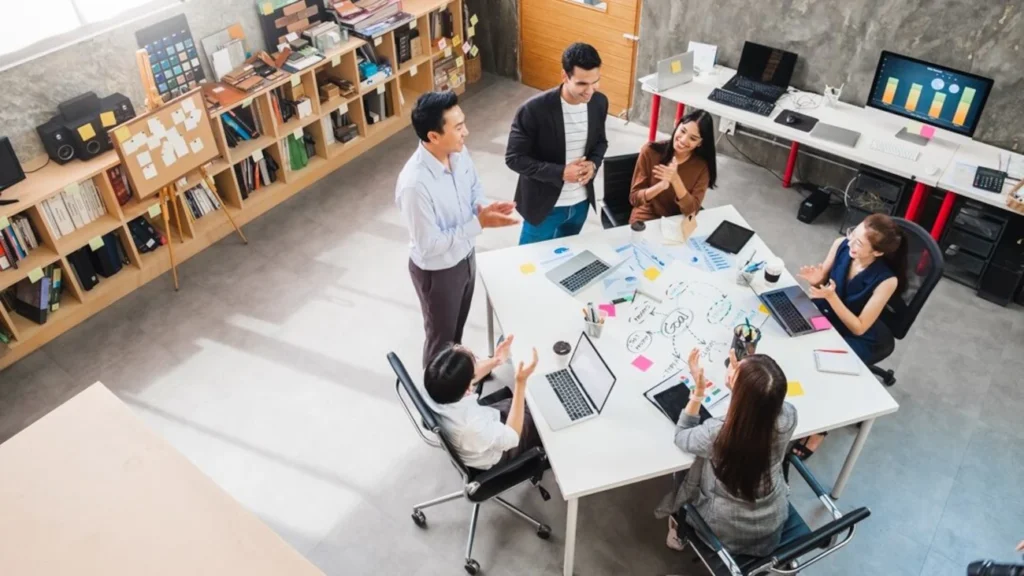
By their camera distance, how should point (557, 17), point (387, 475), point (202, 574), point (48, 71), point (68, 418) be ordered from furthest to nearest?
point (557, 17) → point (48, 71) → point (387, 475) → point (68, 418) → point (202, 574)

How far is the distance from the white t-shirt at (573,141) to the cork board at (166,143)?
2268 millimetres

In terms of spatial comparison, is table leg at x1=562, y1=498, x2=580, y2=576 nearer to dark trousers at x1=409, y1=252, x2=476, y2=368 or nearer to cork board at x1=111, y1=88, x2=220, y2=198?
dark trousers at x1=409, y1=252, x2=476, y2=368

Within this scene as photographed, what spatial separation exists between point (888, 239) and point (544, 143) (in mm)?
1668

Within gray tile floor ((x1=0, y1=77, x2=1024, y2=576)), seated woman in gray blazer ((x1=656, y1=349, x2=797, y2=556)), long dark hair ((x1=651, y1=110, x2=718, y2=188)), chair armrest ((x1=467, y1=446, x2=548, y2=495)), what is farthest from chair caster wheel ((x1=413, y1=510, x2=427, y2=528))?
long dark hair ((x1=651, y1=110, x2=718, y2=188))

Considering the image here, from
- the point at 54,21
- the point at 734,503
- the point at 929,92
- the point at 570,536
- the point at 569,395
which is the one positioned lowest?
the point at 570,536

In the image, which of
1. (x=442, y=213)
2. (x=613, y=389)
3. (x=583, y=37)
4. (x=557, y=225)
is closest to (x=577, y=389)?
(x=613, y=389)

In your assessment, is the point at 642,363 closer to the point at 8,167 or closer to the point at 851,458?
the point at 851,458

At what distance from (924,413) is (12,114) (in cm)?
524

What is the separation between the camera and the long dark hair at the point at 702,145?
12.6 feet

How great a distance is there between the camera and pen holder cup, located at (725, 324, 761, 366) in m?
3.29

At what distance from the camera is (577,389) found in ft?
10.5

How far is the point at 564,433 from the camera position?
3.05 m

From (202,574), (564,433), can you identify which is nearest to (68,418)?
(202,574)

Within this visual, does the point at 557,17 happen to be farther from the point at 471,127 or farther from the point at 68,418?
the point at 68,418
